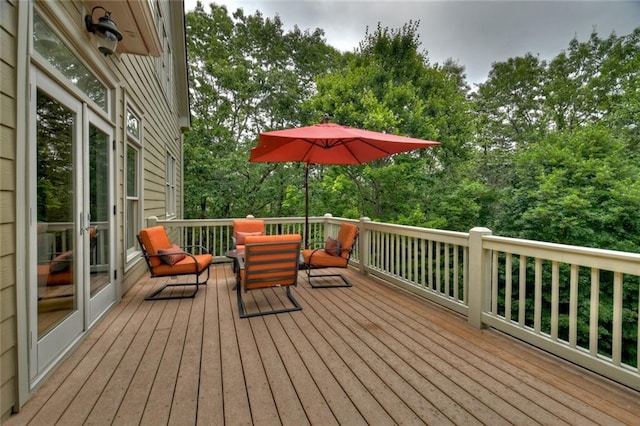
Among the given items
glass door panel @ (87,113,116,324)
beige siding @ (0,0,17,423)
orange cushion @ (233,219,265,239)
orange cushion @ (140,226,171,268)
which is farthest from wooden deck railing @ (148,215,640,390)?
beige siding @ (0,0,17,423)

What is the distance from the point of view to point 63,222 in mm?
2395

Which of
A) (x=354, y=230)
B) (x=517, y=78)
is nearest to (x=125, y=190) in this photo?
(x=354, y=230)

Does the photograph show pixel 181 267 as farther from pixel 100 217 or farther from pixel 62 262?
pixel 62 262

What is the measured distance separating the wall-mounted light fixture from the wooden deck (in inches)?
105

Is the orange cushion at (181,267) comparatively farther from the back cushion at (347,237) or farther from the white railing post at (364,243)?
the white railing post at (364,243)

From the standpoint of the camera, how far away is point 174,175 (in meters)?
8.42

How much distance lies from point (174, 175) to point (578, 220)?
34.5ft

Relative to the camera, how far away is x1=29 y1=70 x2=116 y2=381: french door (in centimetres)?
204

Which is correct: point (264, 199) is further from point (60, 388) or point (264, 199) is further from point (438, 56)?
point (60, 388)

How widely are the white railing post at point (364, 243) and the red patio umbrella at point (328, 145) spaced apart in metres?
0.98

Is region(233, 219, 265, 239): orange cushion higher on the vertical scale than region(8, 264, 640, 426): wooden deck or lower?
higher

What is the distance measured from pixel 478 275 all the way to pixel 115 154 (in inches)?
165

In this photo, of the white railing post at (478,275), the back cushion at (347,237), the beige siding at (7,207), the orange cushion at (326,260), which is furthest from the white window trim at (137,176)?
the white railing post at (478,275)

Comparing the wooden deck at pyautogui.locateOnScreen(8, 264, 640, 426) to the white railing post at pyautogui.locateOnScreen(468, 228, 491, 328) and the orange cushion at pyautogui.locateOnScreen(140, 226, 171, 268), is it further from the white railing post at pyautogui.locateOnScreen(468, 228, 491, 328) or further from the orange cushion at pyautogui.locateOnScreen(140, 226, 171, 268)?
the orange cushion at pyautogui.locateOnScreen(140, 226, 171, 268)
